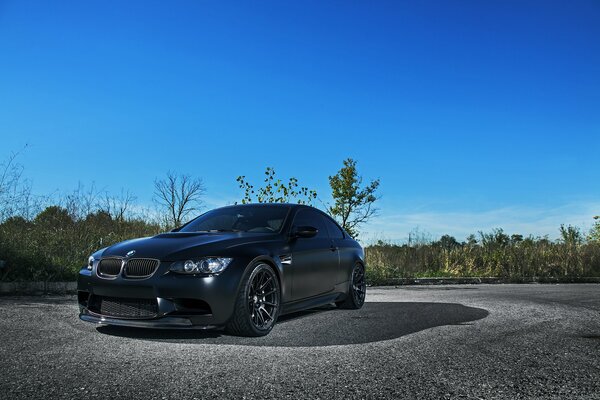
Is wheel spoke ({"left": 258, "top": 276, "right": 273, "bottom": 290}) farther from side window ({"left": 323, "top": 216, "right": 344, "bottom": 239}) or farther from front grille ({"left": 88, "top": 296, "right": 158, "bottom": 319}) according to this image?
side window ({"left": 323, "top": 216, "right": 344, "bottom": 239})

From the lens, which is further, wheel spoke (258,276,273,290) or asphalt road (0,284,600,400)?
wheel spoke (258,276,273,290)

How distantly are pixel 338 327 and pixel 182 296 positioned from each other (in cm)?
Result: 229

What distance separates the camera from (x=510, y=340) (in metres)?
5.95

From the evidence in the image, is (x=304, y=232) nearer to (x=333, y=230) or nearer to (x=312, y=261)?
(x=312, y=261)

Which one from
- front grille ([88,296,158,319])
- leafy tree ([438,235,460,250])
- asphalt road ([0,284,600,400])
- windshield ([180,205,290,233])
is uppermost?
leafy tree ([438,235,460,250])

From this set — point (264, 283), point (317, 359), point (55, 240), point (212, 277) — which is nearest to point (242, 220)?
point (264, 283)

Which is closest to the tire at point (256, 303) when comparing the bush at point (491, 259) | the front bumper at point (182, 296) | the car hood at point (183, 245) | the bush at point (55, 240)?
the front bumper at point (182, 296)

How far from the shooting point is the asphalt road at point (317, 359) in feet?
12.7

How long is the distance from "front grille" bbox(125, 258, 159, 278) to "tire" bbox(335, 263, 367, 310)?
11.9 ft

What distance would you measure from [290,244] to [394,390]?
2.90 metres

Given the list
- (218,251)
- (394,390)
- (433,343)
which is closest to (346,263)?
(433,343)

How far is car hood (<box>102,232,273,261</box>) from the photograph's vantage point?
543 centimetres

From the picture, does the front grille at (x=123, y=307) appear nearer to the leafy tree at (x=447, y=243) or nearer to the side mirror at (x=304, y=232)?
the side mirror at (x=304, y=232)

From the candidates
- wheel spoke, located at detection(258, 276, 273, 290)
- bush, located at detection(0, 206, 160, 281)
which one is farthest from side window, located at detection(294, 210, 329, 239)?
bush, located at detection(0, 206, 160, 281)
